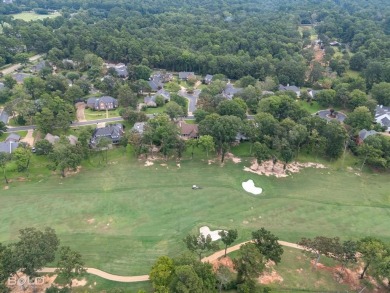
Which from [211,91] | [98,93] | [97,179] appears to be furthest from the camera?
[98,93]

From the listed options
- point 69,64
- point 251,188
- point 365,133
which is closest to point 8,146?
point 251,188

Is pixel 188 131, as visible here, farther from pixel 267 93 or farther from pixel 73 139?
pixel 267 93

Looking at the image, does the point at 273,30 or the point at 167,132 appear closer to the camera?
the point at 167,132

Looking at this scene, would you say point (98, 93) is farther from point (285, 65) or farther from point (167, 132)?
point (285, 65)

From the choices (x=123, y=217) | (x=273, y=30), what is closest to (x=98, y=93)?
(x=123, y=217)

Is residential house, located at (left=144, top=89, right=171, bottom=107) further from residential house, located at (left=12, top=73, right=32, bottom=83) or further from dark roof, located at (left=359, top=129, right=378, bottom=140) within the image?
dark roof, located at (left=359, top=129, right=378, bottom=140)

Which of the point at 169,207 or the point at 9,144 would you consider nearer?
the point at 169,207
